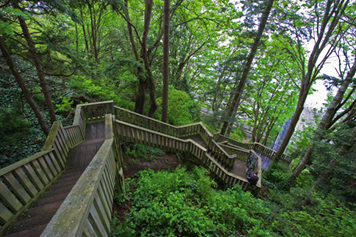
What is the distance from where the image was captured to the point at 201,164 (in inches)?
295

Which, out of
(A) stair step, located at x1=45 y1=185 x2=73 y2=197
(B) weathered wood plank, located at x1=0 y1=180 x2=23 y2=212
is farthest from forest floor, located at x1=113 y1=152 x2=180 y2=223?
(B) weathered wood plank, located at x1=0 y1=180 x2=23 y2=212

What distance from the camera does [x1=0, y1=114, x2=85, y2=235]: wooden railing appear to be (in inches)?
88.7

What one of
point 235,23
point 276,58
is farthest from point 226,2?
point 276,58

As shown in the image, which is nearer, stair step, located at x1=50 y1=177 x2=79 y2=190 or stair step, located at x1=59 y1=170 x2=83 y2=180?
stair step, located at x1=50 y1=177 x2=79 y2=190

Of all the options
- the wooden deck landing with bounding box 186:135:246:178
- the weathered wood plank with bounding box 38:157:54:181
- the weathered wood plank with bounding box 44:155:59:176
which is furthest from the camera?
the wooden deck landing with bounding box 186:135:246:178

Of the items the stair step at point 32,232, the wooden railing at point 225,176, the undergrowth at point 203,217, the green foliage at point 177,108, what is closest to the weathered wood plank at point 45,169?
the stair step at point 32,232

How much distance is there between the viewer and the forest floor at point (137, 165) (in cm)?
361

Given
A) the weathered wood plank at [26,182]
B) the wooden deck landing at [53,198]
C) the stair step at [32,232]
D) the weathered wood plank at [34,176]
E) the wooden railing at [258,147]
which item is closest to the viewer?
the stair step at [32,232]

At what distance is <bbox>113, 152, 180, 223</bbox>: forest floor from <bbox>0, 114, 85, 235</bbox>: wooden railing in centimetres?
161

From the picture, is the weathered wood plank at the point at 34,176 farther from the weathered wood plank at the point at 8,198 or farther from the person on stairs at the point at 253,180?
the person on stairs at the point at 253,180

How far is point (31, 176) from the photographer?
9.02 ft

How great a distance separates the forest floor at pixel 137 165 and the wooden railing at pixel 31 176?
1607 mm

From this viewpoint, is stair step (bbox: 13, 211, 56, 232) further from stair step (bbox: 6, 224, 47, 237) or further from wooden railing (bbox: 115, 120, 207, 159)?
wooden railing (bbox: 115, 120, 207, 159)

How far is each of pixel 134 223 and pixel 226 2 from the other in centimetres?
A: 1275
